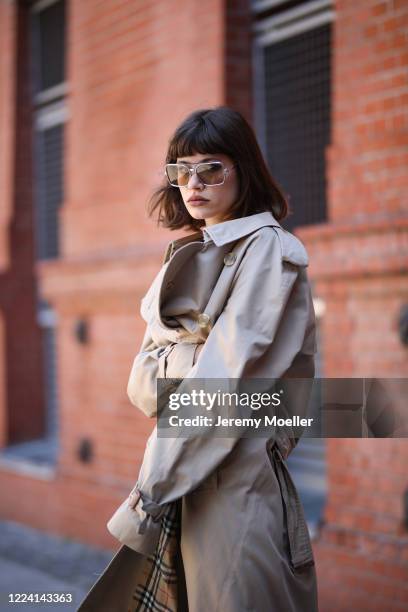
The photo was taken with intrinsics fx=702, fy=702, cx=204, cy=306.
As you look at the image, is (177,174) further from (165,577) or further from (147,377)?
(165,577)

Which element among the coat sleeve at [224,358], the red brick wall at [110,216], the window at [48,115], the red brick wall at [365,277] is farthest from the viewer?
the window at [48,115]

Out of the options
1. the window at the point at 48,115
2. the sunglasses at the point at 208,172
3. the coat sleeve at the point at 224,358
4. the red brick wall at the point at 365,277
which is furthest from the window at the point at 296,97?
the coat sleeve at the point at 224,358

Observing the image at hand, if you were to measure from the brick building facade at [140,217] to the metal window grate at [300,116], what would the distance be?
0.02 m

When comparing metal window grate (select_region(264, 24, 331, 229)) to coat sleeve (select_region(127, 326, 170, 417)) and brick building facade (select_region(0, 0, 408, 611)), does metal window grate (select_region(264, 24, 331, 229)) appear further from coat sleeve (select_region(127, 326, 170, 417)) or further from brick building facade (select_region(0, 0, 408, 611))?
coat sleeve (select_region(127, 326, 170, 417))

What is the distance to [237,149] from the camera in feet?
7.34

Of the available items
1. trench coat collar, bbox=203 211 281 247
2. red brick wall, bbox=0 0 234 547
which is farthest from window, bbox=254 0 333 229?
trench coat collar, bbox=203 211 281 247

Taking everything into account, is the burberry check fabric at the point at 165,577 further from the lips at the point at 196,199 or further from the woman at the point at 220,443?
the lips at the point at 196,199

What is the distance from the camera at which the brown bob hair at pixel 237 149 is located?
2.21 meters

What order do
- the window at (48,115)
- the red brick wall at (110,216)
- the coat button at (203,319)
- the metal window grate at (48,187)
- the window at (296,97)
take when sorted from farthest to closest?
the metal window grate at (48,187) → the window at (48,115) → the red brick wall at (110,216) → the window at (296,97) → the coat button at (203,319)

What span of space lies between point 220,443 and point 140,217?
382cm

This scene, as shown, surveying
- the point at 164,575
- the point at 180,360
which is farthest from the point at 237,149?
the point at 164,575

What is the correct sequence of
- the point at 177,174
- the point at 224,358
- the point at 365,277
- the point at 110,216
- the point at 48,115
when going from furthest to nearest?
the point at 48,115 → the point at 110,216 → the point at 365,277 → the point at 177,174 → the point at 224,358

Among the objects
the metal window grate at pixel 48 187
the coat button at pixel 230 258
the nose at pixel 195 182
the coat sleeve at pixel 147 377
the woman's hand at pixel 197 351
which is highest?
the metal window grate at pixel 48 187

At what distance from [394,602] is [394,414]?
1894 millimetres
